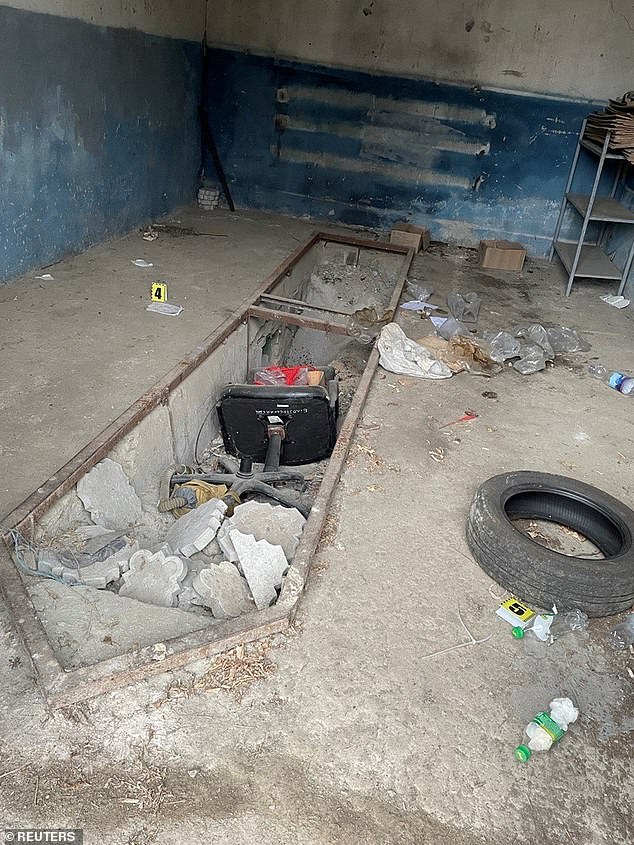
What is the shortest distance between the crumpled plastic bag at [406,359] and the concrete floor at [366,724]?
3.59ft

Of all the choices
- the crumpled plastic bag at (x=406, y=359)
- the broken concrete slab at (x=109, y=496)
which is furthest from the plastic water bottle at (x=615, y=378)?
the broken concrete slab at (x=109, y=496)

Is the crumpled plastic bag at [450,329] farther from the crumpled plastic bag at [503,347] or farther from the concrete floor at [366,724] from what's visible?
the concrete floor at [366,724]

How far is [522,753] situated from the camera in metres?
1.89

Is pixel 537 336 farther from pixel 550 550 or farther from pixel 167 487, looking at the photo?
pixel 167 487

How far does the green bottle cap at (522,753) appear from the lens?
188 centimetres

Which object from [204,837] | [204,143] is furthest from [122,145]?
[204,837]

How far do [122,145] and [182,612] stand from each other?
5346 mm

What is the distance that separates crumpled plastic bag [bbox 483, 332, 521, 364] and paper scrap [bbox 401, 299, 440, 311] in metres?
0.77

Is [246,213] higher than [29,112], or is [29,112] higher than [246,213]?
[29,112]

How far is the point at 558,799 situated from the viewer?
1801 mm

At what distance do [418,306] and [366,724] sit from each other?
13.4 ft

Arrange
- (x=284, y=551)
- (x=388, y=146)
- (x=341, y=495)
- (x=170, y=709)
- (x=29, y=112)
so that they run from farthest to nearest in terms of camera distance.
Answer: (x=388, y=146), (x=29, y=112), (x=341, y=495), (x=284, y=551), (x=170, y=709)

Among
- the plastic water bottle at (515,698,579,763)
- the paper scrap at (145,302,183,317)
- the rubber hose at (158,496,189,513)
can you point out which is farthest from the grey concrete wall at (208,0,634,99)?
the plastic water bottle at (515,698,579,763)

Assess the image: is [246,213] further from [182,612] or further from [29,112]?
[182,612]
